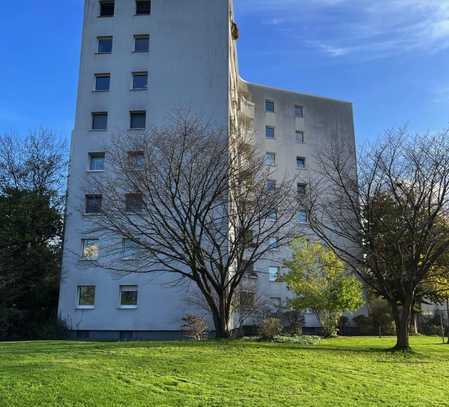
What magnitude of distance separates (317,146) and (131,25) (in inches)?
884

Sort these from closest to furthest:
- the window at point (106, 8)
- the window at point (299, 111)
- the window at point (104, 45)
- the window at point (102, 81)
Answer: the window at point (102, 81), the window at point (104, 45), the window at point (106, 8), the window at point (299, 111)

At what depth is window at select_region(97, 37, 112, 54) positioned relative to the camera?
34906mm

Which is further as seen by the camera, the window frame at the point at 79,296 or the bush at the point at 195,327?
the window frame at the point at 79,296

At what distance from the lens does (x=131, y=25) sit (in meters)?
34.9

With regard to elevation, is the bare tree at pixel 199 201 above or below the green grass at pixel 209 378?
above

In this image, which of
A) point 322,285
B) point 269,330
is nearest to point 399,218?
point 269,330

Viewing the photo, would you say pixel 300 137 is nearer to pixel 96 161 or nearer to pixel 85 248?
pixel 96 161

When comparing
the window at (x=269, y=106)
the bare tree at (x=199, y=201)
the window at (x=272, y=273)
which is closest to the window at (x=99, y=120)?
the bare tree at (x=199, y=201)

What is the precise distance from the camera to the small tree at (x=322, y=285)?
110 feet

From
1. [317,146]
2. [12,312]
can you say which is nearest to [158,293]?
[12,312]

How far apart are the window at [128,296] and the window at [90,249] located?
279cm

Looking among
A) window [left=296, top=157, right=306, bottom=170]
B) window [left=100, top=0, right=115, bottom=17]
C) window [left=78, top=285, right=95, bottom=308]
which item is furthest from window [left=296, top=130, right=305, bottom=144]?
window [left=78, top=285, right=95, bottom=308]

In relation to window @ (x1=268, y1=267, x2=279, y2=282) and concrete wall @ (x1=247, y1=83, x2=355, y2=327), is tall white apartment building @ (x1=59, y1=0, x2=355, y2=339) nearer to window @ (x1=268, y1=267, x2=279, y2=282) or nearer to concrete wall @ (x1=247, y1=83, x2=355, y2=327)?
window @ (x1=268, y1=267, x2=279, y2=282)

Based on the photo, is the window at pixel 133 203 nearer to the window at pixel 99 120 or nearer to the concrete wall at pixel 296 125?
the window at pixel 99 120
